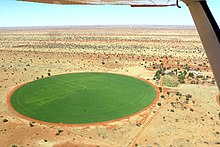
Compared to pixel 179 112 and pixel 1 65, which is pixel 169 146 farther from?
pixel 1 65

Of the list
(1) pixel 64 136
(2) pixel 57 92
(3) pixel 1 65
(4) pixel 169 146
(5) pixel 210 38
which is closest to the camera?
(5) pixel 210 38

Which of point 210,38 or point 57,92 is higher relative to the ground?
point 210,38

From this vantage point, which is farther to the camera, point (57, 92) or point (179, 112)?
point (57, 92)

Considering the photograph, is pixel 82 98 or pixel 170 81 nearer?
pixel 82 98

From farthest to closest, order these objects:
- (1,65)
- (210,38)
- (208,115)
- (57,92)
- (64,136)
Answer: (1,65)
(57,92)
(208,115)
(64,136)
(210,38)

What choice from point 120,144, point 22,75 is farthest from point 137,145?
point 22,75

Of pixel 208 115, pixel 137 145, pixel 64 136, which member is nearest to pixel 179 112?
pixel 208 115

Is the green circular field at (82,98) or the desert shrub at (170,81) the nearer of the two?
the green circular field at (82,98)

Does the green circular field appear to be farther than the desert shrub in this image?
No
